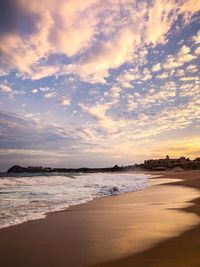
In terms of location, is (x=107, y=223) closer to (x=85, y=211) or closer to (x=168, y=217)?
(x=168, y=217)

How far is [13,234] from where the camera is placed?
7.82 metres

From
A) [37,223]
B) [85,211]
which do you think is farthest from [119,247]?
[85,211]

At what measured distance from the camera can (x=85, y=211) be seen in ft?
38.7

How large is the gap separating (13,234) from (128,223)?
2888mm

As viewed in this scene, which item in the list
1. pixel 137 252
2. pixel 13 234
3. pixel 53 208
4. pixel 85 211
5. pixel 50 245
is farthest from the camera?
pixel 53 208

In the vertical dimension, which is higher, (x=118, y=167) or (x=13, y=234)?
(x=118, y=167)

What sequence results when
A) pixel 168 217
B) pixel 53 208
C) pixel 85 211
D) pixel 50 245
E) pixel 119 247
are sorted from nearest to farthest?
1. pixel 119 247
2. pixel 50 245
3. pixel 168 217
4. pixel 85 211
5. pixel 53 208

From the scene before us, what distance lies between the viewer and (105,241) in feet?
22.5

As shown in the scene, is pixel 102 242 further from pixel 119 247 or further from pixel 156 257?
pixel 156 257

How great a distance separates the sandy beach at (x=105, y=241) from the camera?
549cm

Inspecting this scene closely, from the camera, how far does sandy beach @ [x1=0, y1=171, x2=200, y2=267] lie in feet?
18.0

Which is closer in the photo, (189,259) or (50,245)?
(189,259)

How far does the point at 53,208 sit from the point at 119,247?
6.69 m

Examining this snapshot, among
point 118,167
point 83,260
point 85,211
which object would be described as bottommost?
point 83,260
